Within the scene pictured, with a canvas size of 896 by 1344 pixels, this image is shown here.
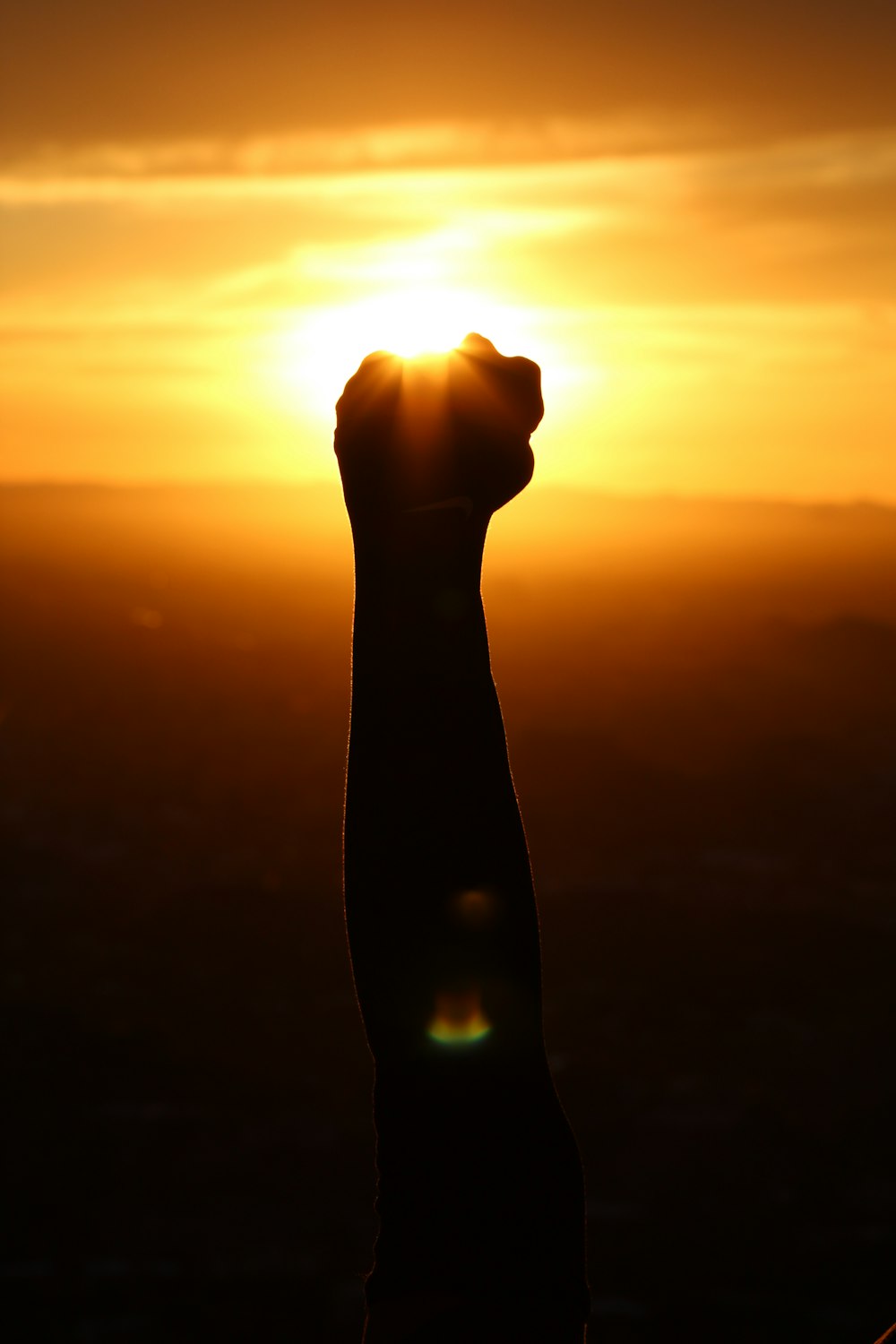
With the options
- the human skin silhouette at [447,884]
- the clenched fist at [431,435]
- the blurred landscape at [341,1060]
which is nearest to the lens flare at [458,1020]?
the human skin silhouette at [447,884]

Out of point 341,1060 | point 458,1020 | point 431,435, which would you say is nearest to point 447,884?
point 458,1020

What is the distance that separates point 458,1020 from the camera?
3688 mm

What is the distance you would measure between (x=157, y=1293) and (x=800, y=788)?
119529mm

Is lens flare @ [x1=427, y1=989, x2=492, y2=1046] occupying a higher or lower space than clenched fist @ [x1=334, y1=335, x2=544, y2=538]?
lower

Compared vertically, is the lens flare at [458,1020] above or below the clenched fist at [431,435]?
below

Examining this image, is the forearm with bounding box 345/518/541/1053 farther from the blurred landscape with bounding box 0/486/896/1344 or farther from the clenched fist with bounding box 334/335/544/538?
the blurred landscape with bounding box 0/486/896/1344

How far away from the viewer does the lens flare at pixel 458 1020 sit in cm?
363

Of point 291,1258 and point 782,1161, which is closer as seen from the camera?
point 291,1258

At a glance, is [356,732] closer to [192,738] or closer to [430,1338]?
[430,1338]

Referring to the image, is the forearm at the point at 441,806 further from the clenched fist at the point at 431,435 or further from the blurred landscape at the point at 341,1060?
the blurred landscape at the point at 341,1060

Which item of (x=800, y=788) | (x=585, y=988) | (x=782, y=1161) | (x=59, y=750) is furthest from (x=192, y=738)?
(x=782, y=1161)

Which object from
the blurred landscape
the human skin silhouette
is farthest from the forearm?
the blurred landscape

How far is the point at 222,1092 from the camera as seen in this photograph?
338 ft

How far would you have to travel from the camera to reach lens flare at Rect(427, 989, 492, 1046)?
3.63 m
